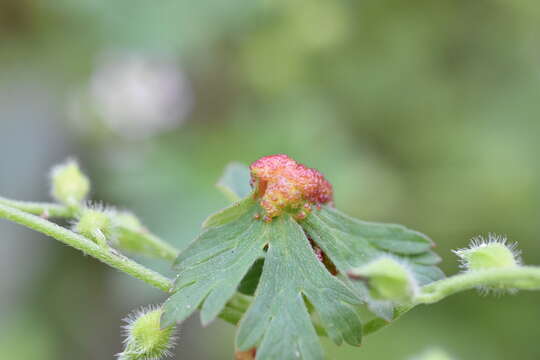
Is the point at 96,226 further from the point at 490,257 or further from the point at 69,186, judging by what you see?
the point at 490,257

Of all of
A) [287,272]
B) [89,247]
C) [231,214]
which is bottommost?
[89,247]

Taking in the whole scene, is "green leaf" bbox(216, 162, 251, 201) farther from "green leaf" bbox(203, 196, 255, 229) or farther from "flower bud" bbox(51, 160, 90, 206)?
"flower bud" bbox(51, 160, 90, 206)

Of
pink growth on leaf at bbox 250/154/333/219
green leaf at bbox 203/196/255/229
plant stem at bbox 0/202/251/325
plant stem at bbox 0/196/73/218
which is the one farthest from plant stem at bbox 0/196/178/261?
pink growth on leaf at bbox 250/154/333/219

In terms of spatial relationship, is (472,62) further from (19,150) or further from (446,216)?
(19,150)

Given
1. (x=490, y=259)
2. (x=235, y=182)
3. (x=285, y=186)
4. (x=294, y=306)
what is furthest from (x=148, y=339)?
(x=490, y=259)

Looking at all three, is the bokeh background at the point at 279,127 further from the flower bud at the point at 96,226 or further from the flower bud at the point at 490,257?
the flower bud at the point at 490,257

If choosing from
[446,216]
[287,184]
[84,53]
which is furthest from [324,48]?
[287,184]
